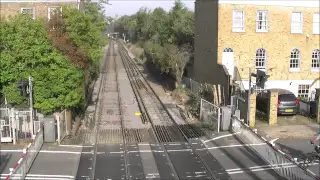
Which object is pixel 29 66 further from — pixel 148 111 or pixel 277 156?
pixel 277 156

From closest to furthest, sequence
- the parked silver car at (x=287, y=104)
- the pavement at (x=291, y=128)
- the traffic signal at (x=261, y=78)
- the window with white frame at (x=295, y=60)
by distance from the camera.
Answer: the pavement at (x=291, y=128), the traffic signal at (x=261, y=78), the parked silver car at (x=287, y=104), the window with white frame at (x=295, y=60)

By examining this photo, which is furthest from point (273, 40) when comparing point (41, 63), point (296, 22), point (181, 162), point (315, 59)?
point (41, 63)

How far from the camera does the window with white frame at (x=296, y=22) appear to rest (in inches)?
1208

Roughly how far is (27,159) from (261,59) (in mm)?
20948

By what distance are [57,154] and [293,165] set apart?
30.6 ft

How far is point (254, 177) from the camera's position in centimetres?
1434

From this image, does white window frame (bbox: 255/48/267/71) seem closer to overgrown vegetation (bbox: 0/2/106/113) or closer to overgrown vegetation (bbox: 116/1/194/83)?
overgrown vegetation (bbox: 116/1/194/83)

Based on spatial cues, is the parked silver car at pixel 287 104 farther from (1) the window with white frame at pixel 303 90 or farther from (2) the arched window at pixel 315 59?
(2) the arched window at pixel 315 59

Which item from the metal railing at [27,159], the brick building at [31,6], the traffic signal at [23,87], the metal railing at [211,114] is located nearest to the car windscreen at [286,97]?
the metal railing at [211,114]

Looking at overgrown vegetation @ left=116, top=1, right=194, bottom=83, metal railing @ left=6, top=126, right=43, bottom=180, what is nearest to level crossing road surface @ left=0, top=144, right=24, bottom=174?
metal railing @ left=6, top=126, right=43, bottom=180

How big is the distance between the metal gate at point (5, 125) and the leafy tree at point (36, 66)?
3.56 ft

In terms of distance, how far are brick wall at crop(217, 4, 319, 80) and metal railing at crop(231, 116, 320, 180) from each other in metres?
11.5

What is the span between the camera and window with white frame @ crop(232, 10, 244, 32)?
29828mm

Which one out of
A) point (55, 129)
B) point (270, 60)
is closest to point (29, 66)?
point (55, 129)
